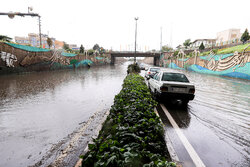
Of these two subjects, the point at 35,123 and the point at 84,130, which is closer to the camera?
the point at 84,130

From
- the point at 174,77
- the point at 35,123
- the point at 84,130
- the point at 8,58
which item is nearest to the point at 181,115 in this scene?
the point at 174,77

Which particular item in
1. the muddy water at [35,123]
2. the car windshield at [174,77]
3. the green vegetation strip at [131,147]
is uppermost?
the car windshield at [174,77]

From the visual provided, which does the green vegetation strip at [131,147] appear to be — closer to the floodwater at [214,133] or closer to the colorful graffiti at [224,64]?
the floodwater at [214,133]

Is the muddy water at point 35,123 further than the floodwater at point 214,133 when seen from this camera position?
Yes

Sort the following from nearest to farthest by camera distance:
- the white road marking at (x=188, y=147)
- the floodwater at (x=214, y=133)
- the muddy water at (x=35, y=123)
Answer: the white road marking at (x=188, y=147), the floodwater at (x=214, y=133), the muddy water at (x=35, y=123)

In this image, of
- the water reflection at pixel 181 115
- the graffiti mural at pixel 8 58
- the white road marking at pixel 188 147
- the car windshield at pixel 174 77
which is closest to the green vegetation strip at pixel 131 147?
the white road marking at pixel 188 147

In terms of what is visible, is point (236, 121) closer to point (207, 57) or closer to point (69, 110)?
point (69, 110)

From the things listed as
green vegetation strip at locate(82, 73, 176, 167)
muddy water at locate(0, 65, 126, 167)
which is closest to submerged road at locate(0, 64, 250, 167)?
muddy water at locate(0, 65, 126, 167)

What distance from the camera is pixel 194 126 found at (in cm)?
425

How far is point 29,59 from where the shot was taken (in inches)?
761

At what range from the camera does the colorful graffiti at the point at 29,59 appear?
1596cm

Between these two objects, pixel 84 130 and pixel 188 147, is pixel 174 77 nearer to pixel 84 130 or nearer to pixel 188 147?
pixel 188 147

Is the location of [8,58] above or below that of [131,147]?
above

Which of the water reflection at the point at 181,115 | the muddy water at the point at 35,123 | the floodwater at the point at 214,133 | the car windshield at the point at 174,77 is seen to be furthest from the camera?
the car windshield at the point at 174,77
